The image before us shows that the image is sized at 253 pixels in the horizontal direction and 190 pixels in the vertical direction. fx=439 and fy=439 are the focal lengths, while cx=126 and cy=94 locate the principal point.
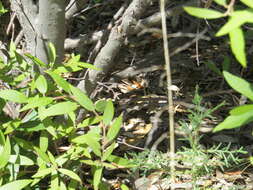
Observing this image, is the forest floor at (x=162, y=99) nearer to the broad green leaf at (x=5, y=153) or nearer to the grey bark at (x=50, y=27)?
the grey bark at (x=50, y=27)

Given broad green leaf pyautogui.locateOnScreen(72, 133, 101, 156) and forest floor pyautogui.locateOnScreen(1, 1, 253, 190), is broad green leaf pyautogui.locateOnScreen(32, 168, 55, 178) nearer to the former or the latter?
broad green leaf pyautogui.locateOnScreen(72, 133, 101, 156)

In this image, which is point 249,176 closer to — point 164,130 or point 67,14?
point 164,130

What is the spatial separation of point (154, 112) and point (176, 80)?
29cm

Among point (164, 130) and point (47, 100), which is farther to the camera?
point (164, 130)

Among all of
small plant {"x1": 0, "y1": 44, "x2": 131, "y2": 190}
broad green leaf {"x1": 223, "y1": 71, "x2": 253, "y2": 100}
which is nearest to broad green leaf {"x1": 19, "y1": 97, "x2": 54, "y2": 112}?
small plant {"x1": 0, "y1": 44, "x2": 131, "y2": 190}

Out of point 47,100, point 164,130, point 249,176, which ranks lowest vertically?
point 249,176

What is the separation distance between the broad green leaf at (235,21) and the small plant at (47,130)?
76cm

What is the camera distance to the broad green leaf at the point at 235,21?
0.64 meters

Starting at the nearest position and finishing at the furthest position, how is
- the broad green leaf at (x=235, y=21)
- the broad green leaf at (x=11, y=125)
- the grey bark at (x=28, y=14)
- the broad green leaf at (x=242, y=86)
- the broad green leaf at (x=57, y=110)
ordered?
the broad green leaf at (x=235, y=21) < the broad green leaf at (x=242, y=86) < the broad green leaf at (x=57, y=110) < the broad green leaf at (x=11, y=125) < the grey bark at (x=28, y=14)

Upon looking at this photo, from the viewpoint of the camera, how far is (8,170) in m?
1.49

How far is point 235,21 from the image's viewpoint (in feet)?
2.14

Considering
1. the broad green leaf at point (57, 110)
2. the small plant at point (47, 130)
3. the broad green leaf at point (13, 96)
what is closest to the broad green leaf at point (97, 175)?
the small plant at point (47, 130)

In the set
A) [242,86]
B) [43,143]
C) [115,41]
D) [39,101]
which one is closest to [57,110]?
[39,101]

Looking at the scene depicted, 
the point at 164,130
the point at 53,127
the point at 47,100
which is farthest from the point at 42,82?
the point at 164,130
